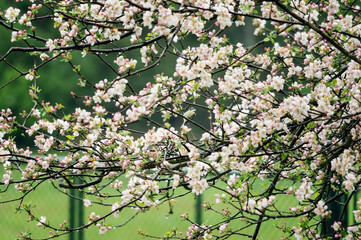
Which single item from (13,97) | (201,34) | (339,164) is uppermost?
(13,97)

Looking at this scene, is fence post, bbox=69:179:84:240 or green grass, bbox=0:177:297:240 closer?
fence post, bbox=69:179:84:240

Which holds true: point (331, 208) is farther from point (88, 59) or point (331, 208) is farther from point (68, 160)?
point (88, 59)

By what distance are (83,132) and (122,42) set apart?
14586mm

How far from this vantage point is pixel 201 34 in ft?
8.05

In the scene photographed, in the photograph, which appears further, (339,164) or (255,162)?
(255,162)

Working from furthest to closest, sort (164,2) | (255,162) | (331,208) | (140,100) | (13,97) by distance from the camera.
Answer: (13,97), (331,208), (255,162), (140,100), (164,2)

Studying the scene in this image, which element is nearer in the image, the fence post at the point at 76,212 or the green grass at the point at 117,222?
the fence post at the point at 76,212

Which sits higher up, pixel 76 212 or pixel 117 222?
pixel 117 222

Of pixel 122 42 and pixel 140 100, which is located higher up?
pixel 122 42

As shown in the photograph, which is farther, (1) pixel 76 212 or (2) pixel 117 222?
(2) pixel 117 222

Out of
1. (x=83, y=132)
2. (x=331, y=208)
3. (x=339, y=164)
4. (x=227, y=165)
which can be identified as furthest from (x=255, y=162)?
(x=331, y=208)

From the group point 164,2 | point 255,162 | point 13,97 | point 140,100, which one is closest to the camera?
point 164,2

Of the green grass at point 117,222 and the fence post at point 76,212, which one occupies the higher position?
the green grass at point 117,222

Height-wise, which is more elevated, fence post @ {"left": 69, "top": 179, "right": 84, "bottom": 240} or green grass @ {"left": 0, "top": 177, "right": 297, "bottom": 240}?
green grass @ {"left": 0, "top": 177, "right": 297, "bottom": 240}
